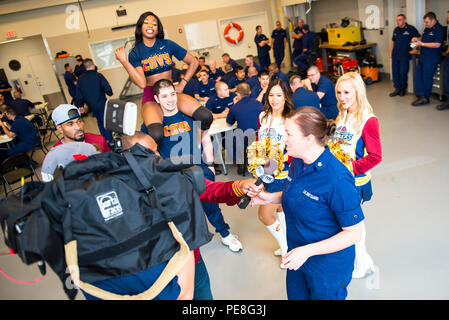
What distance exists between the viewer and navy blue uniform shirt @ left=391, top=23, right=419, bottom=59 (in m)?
6.89

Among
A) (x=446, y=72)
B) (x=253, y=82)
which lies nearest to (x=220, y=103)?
(x=253, y=82)

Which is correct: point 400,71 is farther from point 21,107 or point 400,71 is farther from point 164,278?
point 21,107

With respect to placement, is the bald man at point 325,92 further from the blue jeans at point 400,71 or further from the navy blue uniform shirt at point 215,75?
the navy blue uniform shirt at point 215,75

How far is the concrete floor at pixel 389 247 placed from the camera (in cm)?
264

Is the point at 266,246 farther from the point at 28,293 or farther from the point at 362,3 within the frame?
the point at 362,3

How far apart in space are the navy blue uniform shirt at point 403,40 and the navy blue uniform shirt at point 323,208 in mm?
6676

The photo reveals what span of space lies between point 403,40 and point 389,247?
5.68 metres

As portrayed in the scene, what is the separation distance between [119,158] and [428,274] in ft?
8.54

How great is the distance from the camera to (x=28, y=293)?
3.36m

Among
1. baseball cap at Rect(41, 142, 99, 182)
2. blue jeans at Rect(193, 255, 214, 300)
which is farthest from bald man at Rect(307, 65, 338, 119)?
baseball cap at Rect(41, 142, 99, 182)

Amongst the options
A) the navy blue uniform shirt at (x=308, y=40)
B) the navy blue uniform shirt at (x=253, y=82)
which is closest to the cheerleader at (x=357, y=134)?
the navy blue uniform shirt at (x=253, y=82)

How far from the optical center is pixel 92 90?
713 cm

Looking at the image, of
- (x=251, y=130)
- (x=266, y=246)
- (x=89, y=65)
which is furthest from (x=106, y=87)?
(x=266, y=246)

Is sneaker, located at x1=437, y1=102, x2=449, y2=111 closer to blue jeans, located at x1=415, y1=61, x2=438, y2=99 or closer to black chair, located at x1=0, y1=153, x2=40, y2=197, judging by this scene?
blue jeans, located at x1=415, y1=61, x2=438, y2=99
